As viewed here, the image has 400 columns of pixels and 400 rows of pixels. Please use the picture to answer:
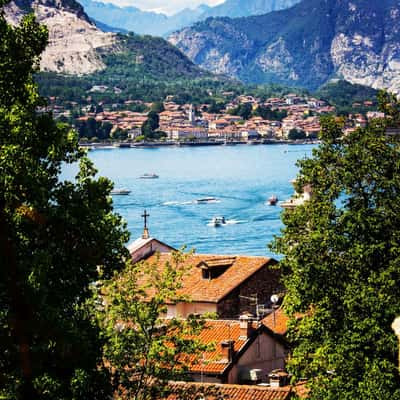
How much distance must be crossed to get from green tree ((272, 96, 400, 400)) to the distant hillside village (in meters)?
107

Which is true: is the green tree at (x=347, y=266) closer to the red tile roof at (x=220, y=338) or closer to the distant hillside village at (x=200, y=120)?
the red tile roof at (x=220, y=338)

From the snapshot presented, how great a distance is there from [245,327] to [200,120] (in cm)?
13251

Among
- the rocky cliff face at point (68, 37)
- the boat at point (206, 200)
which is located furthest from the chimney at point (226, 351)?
the rocky cliff face at point (68, 37)

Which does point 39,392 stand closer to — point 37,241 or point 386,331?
point 37,241

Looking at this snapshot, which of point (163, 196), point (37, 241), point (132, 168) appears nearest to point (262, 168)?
point (132, 168)

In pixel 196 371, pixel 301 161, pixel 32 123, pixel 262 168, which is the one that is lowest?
pixel 262 168

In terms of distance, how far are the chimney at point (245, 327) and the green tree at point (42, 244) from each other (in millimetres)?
4303

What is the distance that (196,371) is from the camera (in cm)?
961

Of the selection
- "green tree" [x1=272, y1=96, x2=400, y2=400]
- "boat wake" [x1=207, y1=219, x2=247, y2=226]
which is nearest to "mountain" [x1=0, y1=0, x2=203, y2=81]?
"boat wake" [x1=207, y1=219, x2=247, y2=226]

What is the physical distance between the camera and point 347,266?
7902mm

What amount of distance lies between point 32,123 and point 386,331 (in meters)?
3.11

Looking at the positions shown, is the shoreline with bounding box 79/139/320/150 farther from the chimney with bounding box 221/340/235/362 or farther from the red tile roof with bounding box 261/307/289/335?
the chimney with bounding box 221/340/235/362

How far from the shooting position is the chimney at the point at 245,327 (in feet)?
33.7

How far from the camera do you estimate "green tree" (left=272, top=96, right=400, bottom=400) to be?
7.43 m
